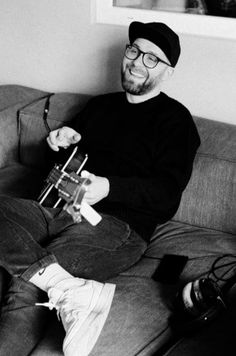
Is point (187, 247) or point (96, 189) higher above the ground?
point (96, 189)

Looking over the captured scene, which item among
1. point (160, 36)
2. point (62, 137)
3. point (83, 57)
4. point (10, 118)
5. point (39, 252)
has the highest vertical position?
point (160, 36)

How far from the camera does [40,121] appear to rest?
247cm

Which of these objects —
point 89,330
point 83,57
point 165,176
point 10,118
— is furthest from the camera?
point 83,57

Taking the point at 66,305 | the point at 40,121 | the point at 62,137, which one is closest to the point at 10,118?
the point at 40,121

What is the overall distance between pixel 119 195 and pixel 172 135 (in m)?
0.32

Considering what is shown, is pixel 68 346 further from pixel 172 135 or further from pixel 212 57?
pixel 212 57

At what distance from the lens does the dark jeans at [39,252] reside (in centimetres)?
157

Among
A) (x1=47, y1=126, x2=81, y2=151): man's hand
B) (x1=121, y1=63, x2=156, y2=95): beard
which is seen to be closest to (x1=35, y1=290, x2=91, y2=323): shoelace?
(x1=47, y1=126, x2=81, y2=151): man's hand

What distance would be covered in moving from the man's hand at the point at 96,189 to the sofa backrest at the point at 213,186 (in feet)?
1.47

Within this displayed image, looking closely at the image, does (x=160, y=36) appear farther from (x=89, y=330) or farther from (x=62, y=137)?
(x=89, y=330)

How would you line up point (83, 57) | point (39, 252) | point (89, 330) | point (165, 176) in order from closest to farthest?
point (89, 330)
point (39, 252)
point (165, 176)
point (83, 57)

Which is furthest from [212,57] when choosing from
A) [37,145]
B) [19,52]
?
[19,52]

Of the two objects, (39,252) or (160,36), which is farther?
(160,36)

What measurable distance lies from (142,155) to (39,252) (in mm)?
570
